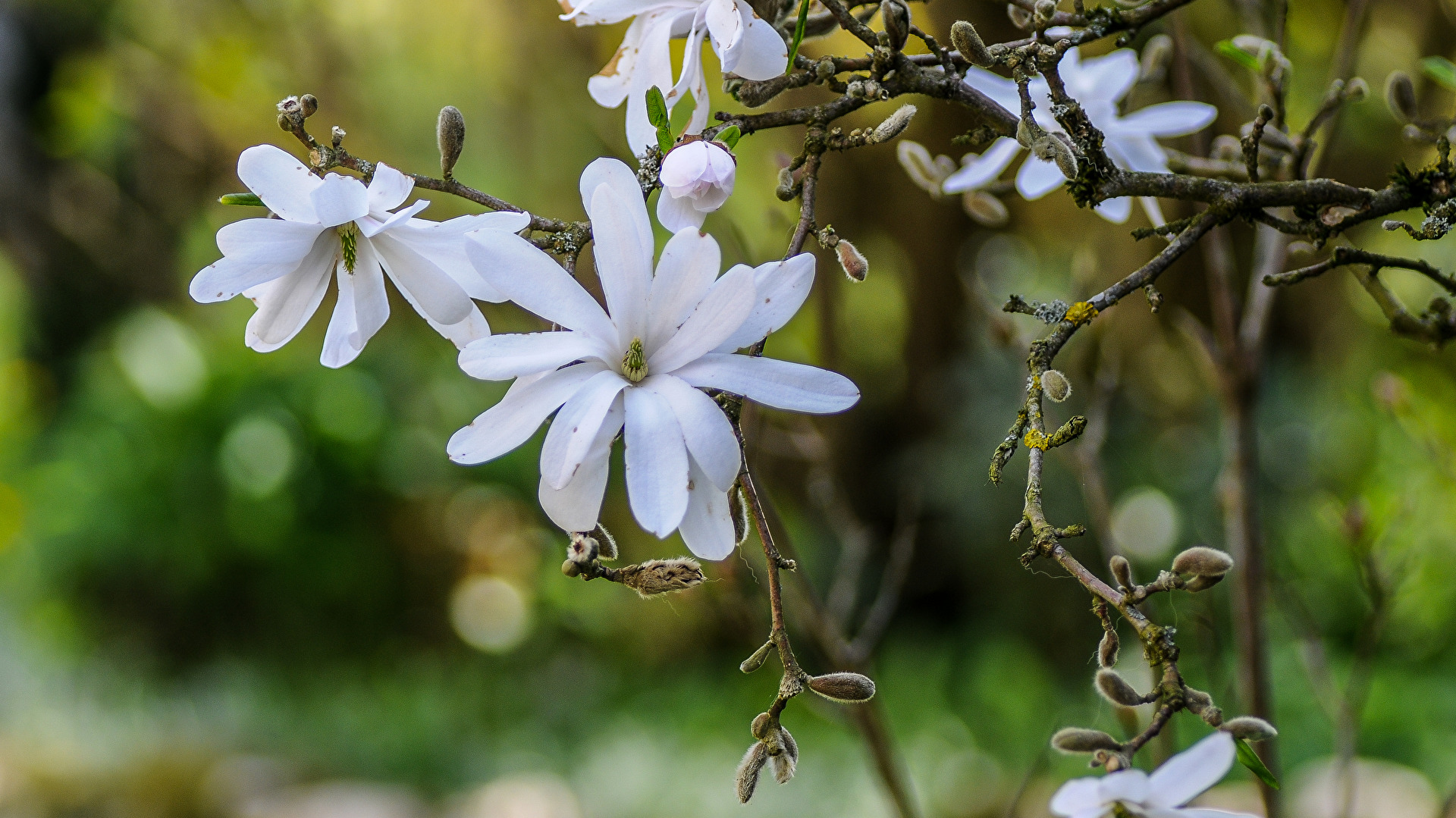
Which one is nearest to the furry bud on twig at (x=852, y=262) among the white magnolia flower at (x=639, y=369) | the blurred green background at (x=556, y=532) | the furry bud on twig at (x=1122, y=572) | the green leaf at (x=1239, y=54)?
the white magnolia flower at (x=639, y=369)

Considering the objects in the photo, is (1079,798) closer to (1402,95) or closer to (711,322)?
(711,322)

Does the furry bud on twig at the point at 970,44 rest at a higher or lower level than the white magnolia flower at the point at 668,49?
lower

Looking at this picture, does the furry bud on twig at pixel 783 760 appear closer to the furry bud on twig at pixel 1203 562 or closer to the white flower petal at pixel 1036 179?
the furry bud on twig at pixel 1203 562

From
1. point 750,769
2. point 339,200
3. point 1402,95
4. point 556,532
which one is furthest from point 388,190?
point 556,532

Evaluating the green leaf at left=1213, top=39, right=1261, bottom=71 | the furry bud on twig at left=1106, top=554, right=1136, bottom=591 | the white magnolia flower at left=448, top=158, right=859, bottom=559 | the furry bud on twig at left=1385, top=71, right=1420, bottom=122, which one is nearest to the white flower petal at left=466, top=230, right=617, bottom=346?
the white magnolia flower at left=448, top=158, right=859, bottom=559

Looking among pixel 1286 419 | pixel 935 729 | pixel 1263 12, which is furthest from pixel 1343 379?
pixel 1263 12
